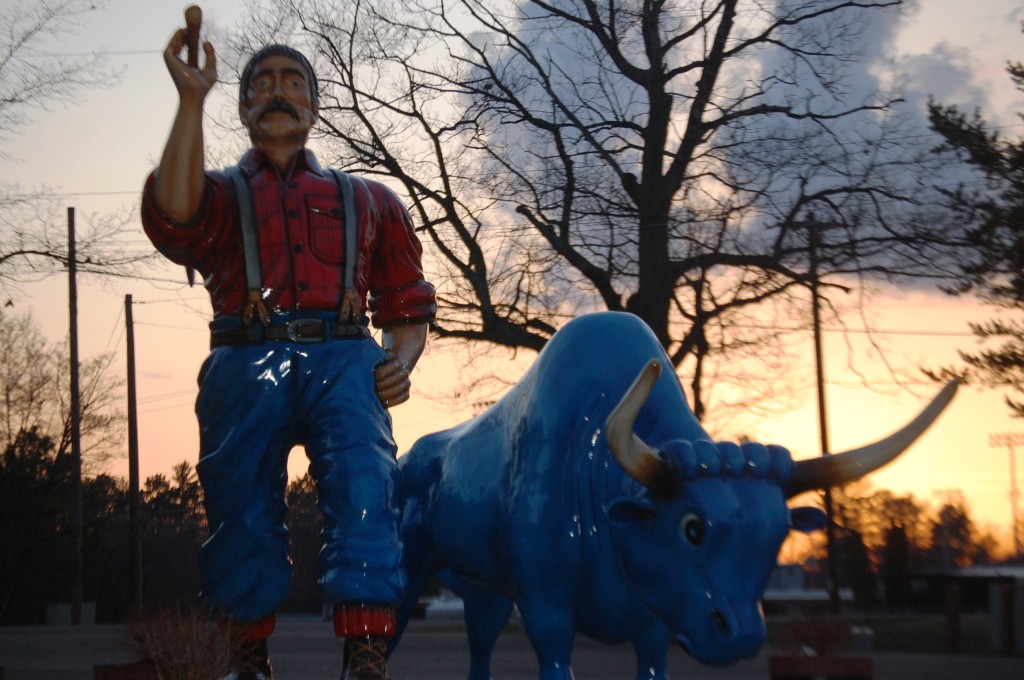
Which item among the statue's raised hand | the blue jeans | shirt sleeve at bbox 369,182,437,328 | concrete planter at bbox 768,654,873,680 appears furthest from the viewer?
concrete planter at bbox 768,654,873,680

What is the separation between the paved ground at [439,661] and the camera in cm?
1149

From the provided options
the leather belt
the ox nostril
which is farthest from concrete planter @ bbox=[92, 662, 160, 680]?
the ox nostril

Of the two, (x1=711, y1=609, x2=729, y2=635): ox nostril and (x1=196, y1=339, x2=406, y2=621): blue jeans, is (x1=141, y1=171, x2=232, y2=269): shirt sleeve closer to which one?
(x1=196, y1=339, x2=406, y2=621): blue jeans

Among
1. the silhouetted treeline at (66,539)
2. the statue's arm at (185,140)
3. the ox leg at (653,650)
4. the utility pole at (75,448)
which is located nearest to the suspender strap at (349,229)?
the statue's arm at (185,140)

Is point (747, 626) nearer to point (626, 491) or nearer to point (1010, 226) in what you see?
point (626, 491)

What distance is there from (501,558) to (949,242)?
1193 cm

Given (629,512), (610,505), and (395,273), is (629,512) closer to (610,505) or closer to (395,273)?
(610,505)

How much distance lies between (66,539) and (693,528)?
3096 cm

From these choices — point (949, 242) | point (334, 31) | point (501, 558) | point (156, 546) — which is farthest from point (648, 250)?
point (156, 546)

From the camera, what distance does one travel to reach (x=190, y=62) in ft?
12.0

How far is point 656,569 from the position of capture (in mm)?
3447

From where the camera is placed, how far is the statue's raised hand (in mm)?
3568

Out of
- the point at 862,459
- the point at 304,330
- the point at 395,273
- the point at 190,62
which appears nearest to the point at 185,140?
the point at 190,62

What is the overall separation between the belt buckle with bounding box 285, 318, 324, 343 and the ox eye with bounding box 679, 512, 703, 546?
1.25m
